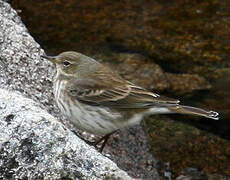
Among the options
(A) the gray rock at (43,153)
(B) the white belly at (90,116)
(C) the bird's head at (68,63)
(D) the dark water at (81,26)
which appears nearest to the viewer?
(A) the gray rock at (43,153)

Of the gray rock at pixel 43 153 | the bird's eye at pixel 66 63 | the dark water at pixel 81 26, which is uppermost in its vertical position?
the gray rock at pixel 43 153

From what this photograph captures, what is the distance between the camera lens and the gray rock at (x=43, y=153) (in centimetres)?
348

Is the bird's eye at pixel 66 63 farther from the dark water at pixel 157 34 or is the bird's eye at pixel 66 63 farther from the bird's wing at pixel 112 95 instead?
the dark water at pixel 157 34

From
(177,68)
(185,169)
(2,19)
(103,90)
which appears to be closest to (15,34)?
(2,19)

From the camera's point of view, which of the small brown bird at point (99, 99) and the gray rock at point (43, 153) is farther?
the small brown bird at point (99, 99)

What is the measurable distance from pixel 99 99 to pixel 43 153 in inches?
78.2

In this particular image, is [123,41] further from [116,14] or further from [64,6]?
[64,6]

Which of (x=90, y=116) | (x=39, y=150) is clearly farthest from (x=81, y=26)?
(x=39, y=150)

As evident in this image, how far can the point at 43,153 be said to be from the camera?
3.55 m

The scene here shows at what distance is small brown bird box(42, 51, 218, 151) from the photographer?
5.32 metres

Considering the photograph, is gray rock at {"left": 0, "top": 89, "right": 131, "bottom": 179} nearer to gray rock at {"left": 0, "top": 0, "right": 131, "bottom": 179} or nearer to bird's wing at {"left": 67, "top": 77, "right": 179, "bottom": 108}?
gray rock at {"left": 0, "top": 0, "right": 131, "bottom": 179}

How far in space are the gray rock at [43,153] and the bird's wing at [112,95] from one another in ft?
5.44

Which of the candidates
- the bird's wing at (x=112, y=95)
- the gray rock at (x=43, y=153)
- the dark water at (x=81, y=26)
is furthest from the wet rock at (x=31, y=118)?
the dark water at (x=81, y=26)

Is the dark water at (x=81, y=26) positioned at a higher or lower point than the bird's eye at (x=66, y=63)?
lower
